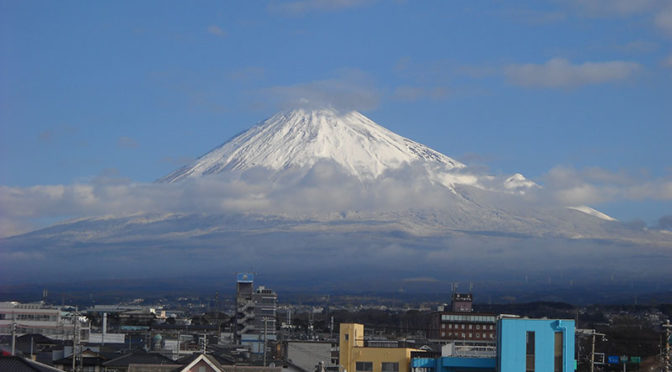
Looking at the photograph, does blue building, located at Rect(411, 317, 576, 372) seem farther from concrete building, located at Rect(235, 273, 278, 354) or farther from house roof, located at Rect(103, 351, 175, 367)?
concrete building, located at Rect(235, 273, 278, 354)

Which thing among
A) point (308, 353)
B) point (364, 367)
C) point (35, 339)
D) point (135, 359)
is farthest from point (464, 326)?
point (135, 359)

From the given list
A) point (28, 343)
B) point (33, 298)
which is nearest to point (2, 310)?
point (28, 343)

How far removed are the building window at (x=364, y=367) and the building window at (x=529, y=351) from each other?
769cm

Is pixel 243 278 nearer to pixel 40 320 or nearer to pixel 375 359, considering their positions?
pixel 40 320

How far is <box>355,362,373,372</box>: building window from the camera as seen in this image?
5062cm

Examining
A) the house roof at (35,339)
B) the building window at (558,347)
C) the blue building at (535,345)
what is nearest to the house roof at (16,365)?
the blue building at (535,345)

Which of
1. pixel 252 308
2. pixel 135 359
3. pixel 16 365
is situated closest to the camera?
pixel 16 365

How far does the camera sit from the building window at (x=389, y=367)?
1992 inches

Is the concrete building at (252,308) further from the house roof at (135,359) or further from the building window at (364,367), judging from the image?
the house roof at (135,359)

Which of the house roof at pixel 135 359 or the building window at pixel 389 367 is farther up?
the house roof at pixel 135 359

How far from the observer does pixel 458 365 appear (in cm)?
4841

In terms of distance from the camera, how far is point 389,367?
50.7 m

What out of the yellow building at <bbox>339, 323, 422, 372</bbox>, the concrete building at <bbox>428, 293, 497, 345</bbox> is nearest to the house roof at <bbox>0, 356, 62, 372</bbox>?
the yellow building at <bbox>339, 323, 422, 372</bbox>

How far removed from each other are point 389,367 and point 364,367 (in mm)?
1043
